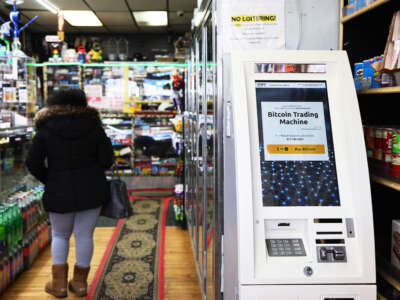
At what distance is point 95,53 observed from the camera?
7.80 metres

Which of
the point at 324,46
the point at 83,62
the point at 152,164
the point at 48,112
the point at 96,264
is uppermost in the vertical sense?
the point at 83,62

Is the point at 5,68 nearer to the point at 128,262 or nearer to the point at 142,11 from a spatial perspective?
the point at 128,262

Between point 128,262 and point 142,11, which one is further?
point 142,11

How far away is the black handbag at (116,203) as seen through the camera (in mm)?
2947

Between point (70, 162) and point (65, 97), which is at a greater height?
point (65, 97)

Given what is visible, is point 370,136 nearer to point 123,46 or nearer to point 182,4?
point 182,4

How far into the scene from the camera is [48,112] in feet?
8.70

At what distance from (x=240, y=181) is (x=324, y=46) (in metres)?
0.94

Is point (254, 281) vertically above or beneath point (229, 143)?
beneath

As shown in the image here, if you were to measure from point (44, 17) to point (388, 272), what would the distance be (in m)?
7.73

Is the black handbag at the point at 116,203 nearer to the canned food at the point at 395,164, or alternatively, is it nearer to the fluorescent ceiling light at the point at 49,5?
the canned food at the point at 395,164

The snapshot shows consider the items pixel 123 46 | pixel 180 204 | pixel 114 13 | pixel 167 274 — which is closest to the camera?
pixel 167 274

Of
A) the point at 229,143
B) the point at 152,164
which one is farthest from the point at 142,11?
the point at 229,143

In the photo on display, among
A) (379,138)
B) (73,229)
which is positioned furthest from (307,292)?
(73,229)
